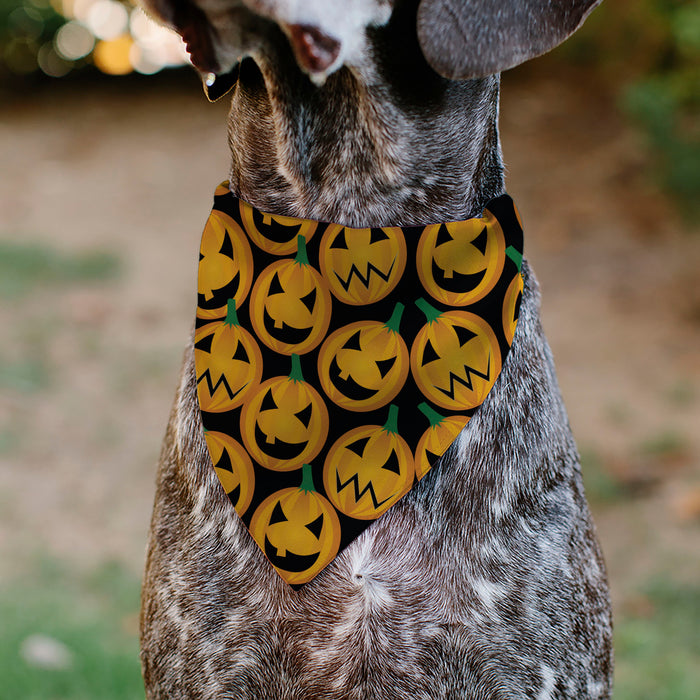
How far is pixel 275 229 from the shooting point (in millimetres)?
2152

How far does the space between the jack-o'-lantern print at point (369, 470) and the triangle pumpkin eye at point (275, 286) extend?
36cm

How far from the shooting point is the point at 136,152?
1035cm

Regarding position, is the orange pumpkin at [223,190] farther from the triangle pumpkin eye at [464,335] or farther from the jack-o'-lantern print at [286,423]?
the triangle pumpkin eye at [464,335]

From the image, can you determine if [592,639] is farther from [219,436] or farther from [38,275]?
[38,275]

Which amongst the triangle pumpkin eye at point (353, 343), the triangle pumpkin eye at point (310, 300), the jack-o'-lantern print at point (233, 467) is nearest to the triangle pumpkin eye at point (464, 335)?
the triangle pumpkin eye at point (353, 343)

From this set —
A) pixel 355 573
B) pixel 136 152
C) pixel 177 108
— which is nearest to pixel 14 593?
pixel 355 573

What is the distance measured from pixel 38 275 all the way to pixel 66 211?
1.42m

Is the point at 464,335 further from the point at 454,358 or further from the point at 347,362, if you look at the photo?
the point at 347,362

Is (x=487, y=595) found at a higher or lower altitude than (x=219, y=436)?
lower

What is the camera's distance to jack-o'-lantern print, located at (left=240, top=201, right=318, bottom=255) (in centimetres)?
212

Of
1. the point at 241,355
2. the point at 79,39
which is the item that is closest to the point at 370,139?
the point at 241,355

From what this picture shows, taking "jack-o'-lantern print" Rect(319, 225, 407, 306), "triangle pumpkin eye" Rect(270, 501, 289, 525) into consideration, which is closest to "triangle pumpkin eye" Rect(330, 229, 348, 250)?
"jack-o'-lantern print" Rect(319, 225, 407, 306)

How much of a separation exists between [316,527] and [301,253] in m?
0.61

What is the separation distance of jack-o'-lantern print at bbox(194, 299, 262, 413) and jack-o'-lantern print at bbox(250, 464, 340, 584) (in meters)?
0.23
